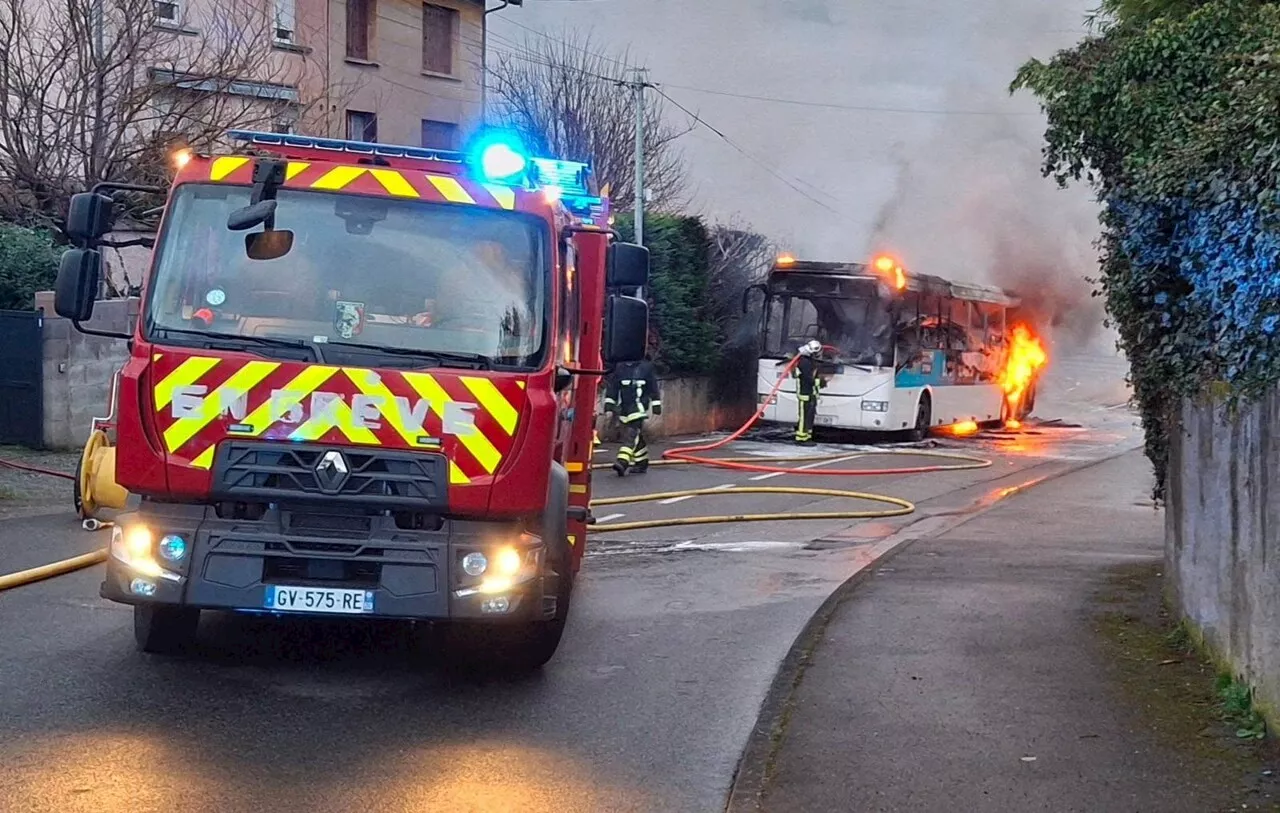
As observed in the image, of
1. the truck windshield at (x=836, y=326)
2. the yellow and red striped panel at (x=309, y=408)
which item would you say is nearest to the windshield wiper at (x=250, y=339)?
the yellow and red striped panel at (x=309, y=408)

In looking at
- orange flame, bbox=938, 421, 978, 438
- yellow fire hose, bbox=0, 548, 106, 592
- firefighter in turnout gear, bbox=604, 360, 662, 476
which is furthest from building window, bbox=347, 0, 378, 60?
yellow fire hose, bbox=0, 548, 106, 592

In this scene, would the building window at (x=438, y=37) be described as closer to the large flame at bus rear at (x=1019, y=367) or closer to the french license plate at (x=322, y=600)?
the large flame at bus rear at (x=1019, y=367)

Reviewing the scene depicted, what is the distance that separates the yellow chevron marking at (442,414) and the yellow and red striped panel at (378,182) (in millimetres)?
902

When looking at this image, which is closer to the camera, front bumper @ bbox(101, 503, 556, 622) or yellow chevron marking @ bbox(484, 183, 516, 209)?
front bumper @ bbox(101, 503, 556, 622)

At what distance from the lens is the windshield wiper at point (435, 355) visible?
6215mm

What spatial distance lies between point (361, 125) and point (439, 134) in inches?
93.9

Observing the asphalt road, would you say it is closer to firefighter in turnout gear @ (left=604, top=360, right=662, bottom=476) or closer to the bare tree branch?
firefighter in turnout gear @ (left=604, top=360, right=662, bottom=476)

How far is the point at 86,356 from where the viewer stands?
600 inches

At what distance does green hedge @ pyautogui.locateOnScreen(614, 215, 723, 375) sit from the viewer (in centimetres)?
2289

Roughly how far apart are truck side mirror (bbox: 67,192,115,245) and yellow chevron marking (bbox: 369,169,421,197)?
1193mm

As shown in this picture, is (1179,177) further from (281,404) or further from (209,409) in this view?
(209,409)

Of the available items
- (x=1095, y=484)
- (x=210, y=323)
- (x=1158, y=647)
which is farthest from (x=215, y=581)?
(x=1095, y=484)

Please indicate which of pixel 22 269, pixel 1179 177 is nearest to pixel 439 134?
pixel 22 269

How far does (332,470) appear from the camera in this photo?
6.04 metres
